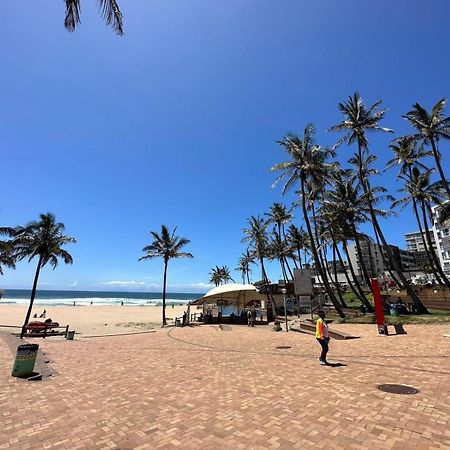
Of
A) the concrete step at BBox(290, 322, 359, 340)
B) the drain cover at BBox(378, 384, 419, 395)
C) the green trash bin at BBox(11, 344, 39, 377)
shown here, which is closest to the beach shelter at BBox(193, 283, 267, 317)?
the concrete step at BBox(290, 322, 359, 340)

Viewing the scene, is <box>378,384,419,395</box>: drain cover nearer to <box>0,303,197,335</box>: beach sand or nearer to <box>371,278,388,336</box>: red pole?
<box>371,278,388,336</box>: red pole

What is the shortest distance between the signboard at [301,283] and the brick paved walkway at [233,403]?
11443mm

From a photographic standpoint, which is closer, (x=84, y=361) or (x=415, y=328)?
(x=84, y=361)

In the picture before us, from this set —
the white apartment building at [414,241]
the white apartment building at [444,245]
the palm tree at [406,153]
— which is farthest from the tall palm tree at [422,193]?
the white apartment building at [414,241]

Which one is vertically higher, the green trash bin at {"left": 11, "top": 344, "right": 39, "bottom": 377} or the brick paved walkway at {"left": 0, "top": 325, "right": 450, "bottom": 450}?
the green trash bin at {"left": 11, "top": 344, "right": 39, "bottom": 377}

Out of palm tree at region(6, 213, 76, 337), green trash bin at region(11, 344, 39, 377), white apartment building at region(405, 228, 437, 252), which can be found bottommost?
green trash bin at region(11, 344, 39, 377)

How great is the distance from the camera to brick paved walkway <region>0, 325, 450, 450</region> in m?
5.09

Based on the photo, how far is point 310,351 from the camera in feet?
44.5

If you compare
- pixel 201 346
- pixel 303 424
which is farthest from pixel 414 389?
pixel 201 346

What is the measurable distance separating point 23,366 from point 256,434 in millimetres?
8111

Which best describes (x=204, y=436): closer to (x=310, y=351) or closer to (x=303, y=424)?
(x=303, y=424)

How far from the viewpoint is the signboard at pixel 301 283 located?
78.5ft

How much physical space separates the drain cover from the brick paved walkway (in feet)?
0.80

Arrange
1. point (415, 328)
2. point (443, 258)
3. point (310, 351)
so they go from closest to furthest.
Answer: point (310, 351), point (415, 328), point (443, 258)
